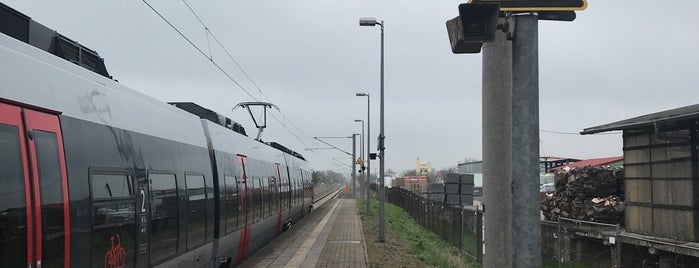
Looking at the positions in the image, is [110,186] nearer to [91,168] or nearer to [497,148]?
[91,168]

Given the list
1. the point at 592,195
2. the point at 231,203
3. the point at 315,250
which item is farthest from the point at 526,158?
the point at 592,195

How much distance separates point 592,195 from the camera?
20.1 m

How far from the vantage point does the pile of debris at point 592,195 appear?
18.9 metres

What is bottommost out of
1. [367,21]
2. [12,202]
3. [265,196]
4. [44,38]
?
[265,196]

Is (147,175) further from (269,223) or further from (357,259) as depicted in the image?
(269,223)

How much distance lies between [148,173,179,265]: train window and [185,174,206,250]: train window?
67 cm

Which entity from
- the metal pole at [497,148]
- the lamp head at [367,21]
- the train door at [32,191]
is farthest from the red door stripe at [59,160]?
the lamp head at [367,21]

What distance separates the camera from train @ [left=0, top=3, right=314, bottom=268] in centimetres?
404

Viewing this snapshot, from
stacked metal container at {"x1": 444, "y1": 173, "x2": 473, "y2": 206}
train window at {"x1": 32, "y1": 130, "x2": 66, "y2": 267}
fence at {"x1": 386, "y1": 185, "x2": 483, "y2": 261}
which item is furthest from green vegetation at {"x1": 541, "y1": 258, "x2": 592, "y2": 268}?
train window at {"x1": 32, "y1": 130, "x2": 66, "y2": 267}

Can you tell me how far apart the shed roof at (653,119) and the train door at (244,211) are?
965cm

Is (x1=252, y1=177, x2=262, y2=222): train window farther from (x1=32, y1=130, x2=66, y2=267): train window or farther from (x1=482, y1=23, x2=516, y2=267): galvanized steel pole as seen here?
(x1=32, y1=130, x2=66, y2=267): train window

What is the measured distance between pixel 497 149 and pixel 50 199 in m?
4.23

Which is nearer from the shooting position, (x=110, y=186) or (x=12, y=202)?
(x=12, y=202)

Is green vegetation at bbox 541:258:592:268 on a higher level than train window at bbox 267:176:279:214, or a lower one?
lower
